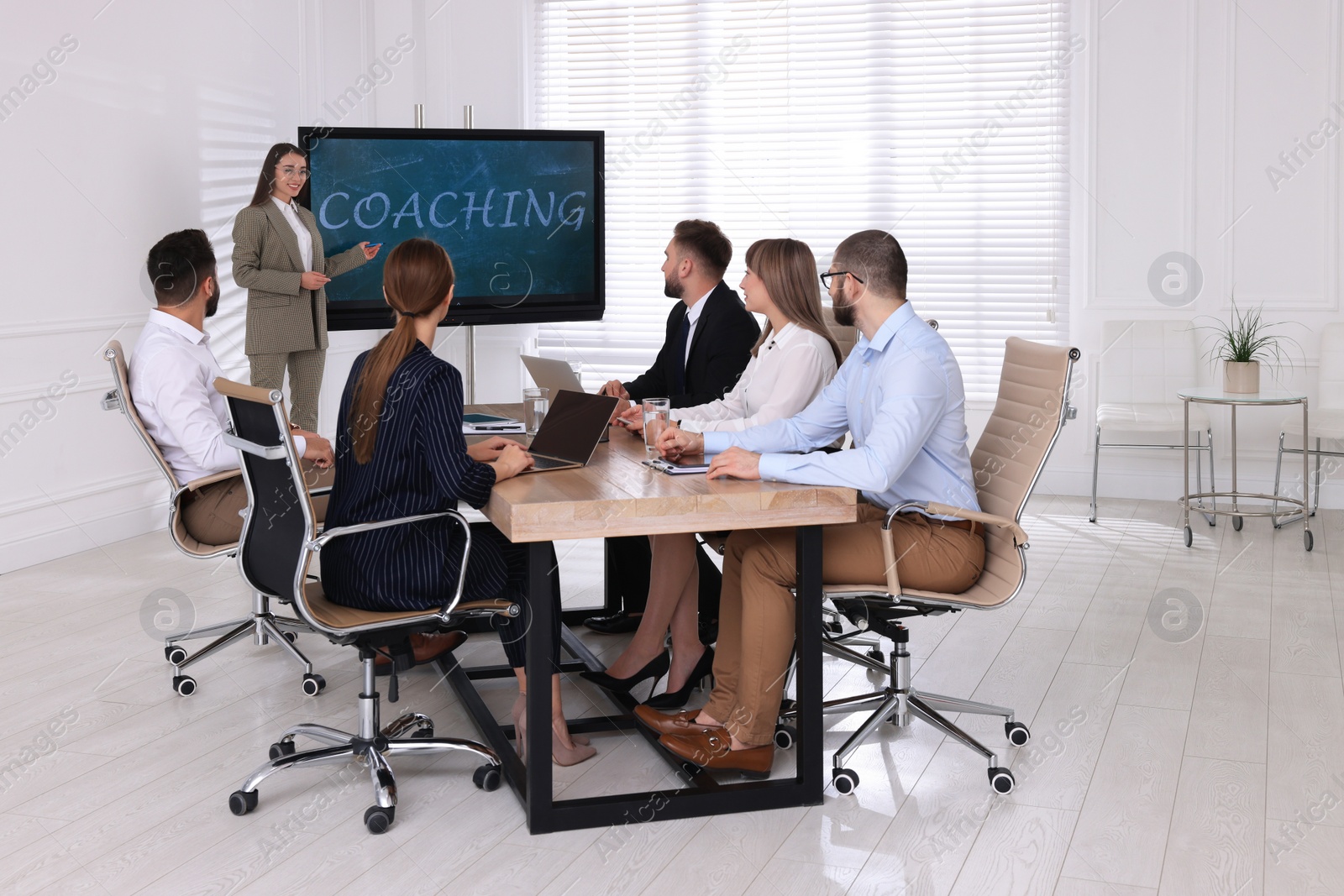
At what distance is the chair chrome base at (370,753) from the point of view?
2648 mm

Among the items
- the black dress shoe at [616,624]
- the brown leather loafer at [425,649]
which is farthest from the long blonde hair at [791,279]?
the brown leather loafer at [425,649]

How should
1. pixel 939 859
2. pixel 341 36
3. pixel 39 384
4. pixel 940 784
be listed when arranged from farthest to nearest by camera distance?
pixel 341 36
pixel 39 384
pixel 940 784
pixel 939 859

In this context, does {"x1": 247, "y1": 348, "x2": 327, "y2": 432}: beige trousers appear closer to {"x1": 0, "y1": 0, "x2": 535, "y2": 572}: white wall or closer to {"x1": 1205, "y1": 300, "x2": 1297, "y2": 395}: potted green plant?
{"x1": 0, "y1": 0, "x2": 535, "y2": 572}: white wall

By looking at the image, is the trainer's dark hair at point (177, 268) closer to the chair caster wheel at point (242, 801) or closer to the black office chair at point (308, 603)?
the black office chair at point (308, 603)

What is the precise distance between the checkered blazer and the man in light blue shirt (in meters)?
3.06

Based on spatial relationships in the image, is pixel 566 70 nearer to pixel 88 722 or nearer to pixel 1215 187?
pixel 1215 187

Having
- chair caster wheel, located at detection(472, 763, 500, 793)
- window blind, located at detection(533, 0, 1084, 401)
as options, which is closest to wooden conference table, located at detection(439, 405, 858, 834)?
chair caster wheel, located at detection(472, 763, 500, 793)

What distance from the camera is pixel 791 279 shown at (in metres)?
3.37

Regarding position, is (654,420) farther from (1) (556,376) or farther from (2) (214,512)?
(2) (214,512)

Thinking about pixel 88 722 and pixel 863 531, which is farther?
pixel 88 722

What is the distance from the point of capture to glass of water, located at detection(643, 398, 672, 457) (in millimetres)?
3020

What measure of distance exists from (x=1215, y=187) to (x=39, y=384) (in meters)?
5.58

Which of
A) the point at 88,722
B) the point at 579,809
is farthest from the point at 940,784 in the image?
the point at 88,722

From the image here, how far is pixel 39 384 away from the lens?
16.1 ft
